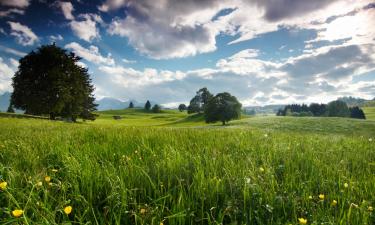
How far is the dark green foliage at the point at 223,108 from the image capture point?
82.1m


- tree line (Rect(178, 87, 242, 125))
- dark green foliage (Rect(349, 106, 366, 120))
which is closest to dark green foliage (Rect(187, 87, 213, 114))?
tree line (Rect(178, 87, 242, 125))

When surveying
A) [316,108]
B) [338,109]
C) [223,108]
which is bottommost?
[223,108]

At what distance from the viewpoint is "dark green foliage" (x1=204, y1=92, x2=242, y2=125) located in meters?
82.1

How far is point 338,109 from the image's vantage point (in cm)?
12312

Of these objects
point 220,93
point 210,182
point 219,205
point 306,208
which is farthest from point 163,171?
point 220,93

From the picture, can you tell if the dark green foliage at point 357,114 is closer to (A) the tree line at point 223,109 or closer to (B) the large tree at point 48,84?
(A) the tree line at point 223,109

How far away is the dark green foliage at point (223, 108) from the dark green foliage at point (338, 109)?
2557 inches

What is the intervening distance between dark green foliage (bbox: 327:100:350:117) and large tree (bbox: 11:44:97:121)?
115 meters

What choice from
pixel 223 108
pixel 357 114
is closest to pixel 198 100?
pixel 223 108

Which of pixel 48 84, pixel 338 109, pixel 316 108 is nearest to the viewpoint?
pixel 48 84

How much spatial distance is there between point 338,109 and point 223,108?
73.2m

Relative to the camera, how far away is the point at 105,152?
15.8ft

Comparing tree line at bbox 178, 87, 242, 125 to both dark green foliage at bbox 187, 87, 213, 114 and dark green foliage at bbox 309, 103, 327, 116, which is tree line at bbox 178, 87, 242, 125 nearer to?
dark green foliage at bbox 187, 87, 213, 114

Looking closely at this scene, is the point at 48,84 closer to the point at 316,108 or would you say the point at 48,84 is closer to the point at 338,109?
the point at 338,109
